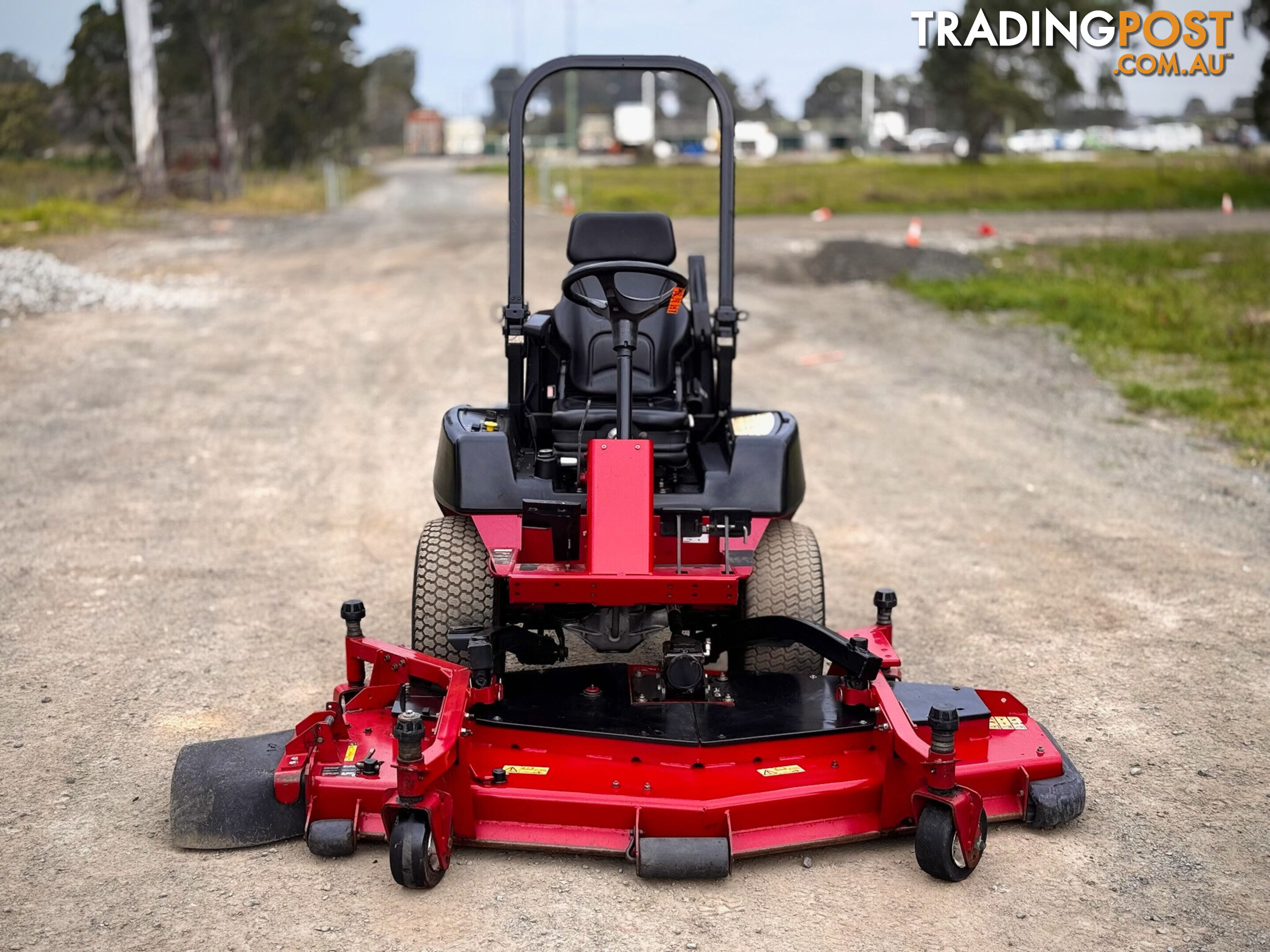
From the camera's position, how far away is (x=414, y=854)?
3.93 m

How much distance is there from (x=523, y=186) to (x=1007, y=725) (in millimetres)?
2901

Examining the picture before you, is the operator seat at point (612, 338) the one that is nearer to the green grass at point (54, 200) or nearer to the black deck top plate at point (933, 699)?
the black deck top plate at point (933, 699)

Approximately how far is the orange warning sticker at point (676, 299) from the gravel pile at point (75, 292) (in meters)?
11.3

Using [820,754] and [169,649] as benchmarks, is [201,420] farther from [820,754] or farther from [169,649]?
[820,754]

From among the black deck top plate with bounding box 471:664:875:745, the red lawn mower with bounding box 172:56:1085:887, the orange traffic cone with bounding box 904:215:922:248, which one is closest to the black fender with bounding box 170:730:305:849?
the red lawn mower with bounding box 172:56:1085:887

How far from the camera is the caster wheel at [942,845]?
408 centimetres

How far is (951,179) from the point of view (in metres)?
39.5

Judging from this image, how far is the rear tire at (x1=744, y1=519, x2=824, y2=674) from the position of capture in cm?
521

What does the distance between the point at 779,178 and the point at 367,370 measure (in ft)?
102

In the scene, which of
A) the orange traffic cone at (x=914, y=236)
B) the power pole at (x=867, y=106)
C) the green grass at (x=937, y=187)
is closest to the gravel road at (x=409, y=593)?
the orange traffic cone at (x=914, y=236)

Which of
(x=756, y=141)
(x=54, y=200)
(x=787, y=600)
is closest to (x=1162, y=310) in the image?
(x=787, y=600)

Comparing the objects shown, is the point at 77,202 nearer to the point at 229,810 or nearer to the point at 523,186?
the point at 523,186

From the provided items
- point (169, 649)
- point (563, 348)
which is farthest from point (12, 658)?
point (563, 348)

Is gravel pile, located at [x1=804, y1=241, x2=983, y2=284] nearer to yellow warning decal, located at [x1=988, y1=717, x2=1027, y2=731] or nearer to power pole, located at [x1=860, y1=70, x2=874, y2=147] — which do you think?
yellow warning decal, located at [x1=988, y1=717, x2=1027, y2=731]
